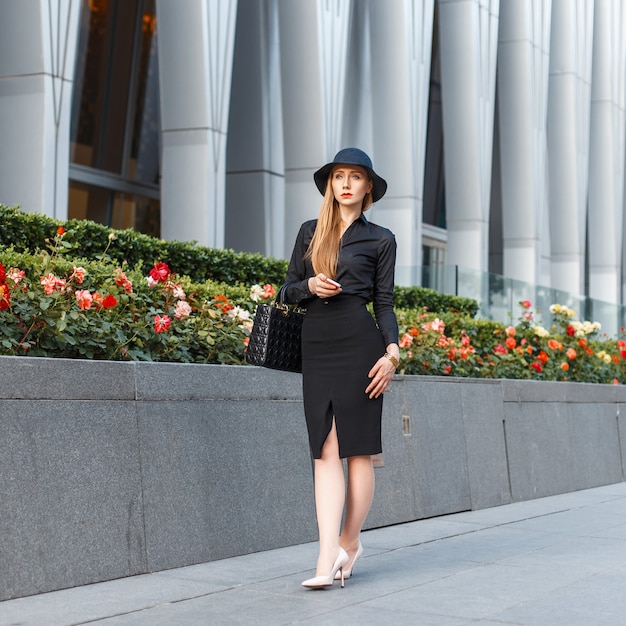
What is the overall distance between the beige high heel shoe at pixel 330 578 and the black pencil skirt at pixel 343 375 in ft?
1.58

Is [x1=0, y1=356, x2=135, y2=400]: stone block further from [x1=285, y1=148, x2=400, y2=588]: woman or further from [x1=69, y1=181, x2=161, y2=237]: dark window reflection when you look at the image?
[x1=69, y1=181, x2=161, y2=237]: dark window reflection

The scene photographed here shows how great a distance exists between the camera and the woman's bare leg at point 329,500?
17.0 feet

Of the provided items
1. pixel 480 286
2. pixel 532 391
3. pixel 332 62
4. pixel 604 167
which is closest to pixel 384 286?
pixel 532 391

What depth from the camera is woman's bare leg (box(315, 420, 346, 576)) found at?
5191 mm

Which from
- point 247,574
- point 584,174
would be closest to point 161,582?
point 247,574

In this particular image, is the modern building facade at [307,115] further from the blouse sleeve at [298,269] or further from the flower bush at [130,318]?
the blouse sleeve at [298,269]

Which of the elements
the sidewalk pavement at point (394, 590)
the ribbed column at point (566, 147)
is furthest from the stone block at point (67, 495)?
the ribbed column at point (566, 147)

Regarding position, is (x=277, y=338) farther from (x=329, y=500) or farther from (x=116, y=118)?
(x=116, y=118)

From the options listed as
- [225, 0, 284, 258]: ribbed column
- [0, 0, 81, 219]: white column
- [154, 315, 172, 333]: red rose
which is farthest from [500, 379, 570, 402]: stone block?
[225, 0, 284, 258]: ribbed column

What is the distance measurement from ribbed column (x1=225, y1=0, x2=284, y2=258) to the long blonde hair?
14614 mm

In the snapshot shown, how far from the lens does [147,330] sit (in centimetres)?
670

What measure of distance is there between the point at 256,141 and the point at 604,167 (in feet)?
55.1

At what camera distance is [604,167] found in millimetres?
34312

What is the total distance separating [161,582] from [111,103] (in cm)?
2224
